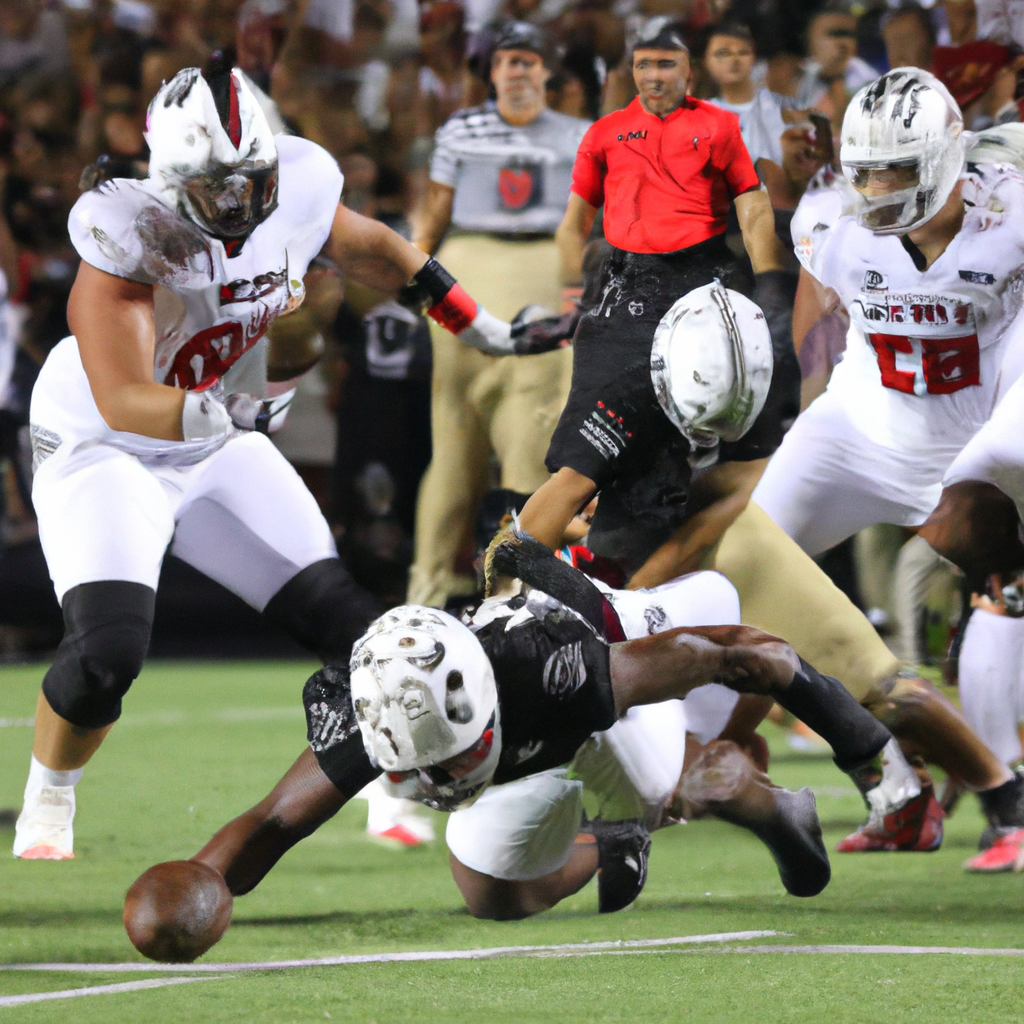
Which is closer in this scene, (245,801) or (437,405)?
(245,801)

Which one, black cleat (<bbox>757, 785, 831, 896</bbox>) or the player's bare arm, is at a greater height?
the player's bare arm

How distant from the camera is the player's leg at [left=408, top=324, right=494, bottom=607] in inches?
232

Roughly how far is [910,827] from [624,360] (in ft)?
4.72

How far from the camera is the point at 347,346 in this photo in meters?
8.09

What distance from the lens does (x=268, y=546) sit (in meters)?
4.17

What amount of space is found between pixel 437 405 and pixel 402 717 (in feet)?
10.4

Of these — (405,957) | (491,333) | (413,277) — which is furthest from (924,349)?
(405,957)

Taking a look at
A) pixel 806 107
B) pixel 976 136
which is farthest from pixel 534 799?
pixel 806 107

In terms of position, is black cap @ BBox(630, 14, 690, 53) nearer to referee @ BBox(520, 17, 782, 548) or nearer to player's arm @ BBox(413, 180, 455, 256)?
referee @ BBox(520, 17, 782, 548)

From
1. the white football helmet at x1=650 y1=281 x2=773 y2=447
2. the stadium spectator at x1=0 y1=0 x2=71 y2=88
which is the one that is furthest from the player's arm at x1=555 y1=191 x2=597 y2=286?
the stadium spectator at x1=0 y1=0 x2=71 y2=88

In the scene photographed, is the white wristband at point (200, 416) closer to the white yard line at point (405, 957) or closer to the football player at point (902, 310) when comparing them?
the white yard line at point (405, 957)

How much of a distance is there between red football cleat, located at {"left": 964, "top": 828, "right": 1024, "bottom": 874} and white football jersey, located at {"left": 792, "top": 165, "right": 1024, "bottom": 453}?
1224 mm

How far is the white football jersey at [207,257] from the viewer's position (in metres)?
3.90

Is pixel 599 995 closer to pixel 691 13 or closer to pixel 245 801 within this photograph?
pixel 245 801
